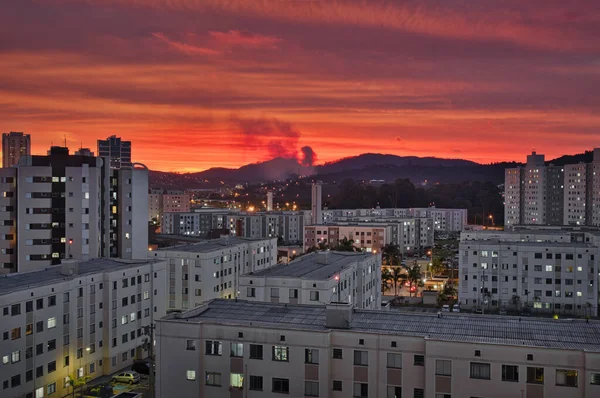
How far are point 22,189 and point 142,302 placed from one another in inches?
732

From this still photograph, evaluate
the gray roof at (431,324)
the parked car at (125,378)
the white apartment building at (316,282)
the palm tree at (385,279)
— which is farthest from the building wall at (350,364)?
the palm tree at (385,279)

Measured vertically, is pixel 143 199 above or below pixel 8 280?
above

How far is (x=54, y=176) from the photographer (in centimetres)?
5278

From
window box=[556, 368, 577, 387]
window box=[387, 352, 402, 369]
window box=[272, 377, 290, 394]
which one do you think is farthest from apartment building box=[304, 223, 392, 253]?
window box=[556, 368, 577, 387]

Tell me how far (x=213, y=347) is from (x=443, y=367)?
8711 millimetres

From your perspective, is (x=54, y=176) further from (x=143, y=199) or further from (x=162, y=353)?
(x=162, y=353)

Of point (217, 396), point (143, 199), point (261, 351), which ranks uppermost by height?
point (143, 199)

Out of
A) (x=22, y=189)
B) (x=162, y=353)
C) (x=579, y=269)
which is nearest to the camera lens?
(x=162, y=353)

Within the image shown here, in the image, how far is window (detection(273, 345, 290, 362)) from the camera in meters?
23.2

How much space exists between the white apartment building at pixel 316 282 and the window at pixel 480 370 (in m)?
12.3

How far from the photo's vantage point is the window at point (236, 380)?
923 inches

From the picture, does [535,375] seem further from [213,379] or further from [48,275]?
[48,275]

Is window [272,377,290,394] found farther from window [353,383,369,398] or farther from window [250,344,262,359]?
window [353,383,369,398]

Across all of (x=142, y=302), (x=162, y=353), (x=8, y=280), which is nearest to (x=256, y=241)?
(x=142, y=302)
